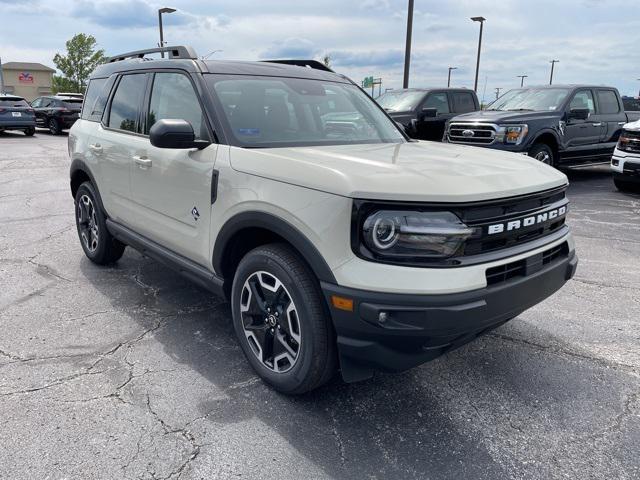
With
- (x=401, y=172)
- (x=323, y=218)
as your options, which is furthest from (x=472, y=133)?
(x=323, y=218)

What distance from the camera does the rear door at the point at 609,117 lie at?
10.7 m

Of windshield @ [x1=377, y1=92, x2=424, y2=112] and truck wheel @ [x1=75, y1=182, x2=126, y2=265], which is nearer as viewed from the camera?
truck wheel @ [x1=75, y1=182, x2=126, y2=265]

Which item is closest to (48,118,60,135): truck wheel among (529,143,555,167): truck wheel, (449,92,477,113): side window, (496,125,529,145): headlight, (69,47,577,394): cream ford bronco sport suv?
(449,92,477,113): side window

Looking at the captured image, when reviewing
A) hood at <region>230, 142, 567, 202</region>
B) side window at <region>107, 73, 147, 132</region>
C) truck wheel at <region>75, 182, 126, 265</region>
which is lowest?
truck wheel at <region>75, 182, 126, 265</region>

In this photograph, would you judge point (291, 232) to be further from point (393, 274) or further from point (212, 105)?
point (212, 105)

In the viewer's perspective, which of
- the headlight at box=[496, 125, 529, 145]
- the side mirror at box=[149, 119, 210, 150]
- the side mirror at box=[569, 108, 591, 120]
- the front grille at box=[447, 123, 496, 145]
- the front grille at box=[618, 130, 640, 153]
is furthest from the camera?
the side mirror at box=[569, 108, 591, 120]

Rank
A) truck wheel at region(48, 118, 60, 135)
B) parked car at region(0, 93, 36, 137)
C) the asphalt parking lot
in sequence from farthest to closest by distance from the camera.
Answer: truck wheel at region(48, 118, 60, 135) < parked car at region(0, 93, 36, 137) < the asphalt parking lot

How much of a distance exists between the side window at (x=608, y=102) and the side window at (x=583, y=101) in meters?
0.34

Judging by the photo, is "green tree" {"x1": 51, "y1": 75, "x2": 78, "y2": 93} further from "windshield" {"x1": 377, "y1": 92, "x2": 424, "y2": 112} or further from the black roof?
the black roof

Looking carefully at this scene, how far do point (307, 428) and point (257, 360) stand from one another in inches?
21.2

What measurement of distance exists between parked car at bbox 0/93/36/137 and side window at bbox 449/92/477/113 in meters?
16.9

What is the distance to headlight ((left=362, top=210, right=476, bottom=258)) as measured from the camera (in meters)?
2.32

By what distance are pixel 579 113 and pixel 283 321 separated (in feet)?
29.0

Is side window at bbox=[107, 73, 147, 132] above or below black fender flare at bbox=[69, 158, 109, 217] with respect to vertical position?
above
